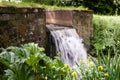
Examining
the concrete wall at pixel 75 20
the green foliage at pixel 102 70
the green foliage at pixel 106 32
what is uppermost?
the green foliage at pixel 102 70

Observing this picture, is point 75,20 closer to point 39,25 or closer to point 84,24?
point 84,24

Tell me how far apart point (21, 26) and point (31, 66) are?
2027 mm

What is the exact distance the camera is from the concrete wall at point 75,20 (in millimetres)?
8469

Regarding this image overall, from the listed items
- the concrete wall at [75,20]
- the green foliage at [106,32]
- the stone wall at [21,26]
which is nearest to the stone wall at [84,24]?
the concrete wall at [75,20]

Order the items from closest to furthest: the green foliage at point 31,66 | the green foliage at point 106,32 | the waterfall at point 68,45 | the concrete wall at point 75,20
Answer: the green foliage at point 31,66
the waterfall at point 68,45
the concrete wall at point 75,20
the green foliage at point 106,32

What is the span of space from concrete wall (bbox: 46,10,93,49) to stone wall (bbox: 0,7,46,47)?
1.29 m

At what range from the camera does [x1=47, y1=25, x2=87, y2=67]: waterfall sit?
752 centimetres

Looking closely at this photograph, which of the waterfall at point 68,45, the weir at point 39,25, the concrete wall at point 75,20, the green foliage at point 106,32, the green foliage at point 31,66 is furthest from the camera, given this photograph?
the green foliage at point 106,32

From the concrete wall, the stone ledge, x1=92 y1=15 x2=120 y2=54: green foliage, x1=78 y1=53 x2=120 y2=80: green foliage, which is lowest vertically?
x1=92 y1=15 x2=120 y2=54: green foliage

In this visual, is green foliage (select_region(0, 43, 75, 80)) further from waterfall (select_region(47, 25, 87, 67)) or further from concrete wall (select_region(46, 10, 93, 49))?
concrete wall (select_region(46, 10, 93, 49))

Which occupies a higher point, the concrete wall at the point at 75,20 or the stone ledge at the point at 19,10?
the stone ledge at the point at 19,10

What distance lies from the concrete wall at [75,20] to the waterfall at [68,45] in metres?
0.33

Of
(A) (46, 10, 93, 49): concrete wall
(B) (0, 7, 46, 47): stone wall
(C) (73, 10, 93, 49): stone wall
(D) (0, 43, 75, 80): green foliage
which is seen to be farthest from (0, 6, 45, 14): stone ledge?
(C) (73, 10, 93, 49): stone wall

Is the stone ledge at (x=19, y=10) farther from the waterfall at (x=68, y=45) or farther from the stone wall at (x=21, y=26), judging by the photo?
the waterfall at (x=68, y=45)
